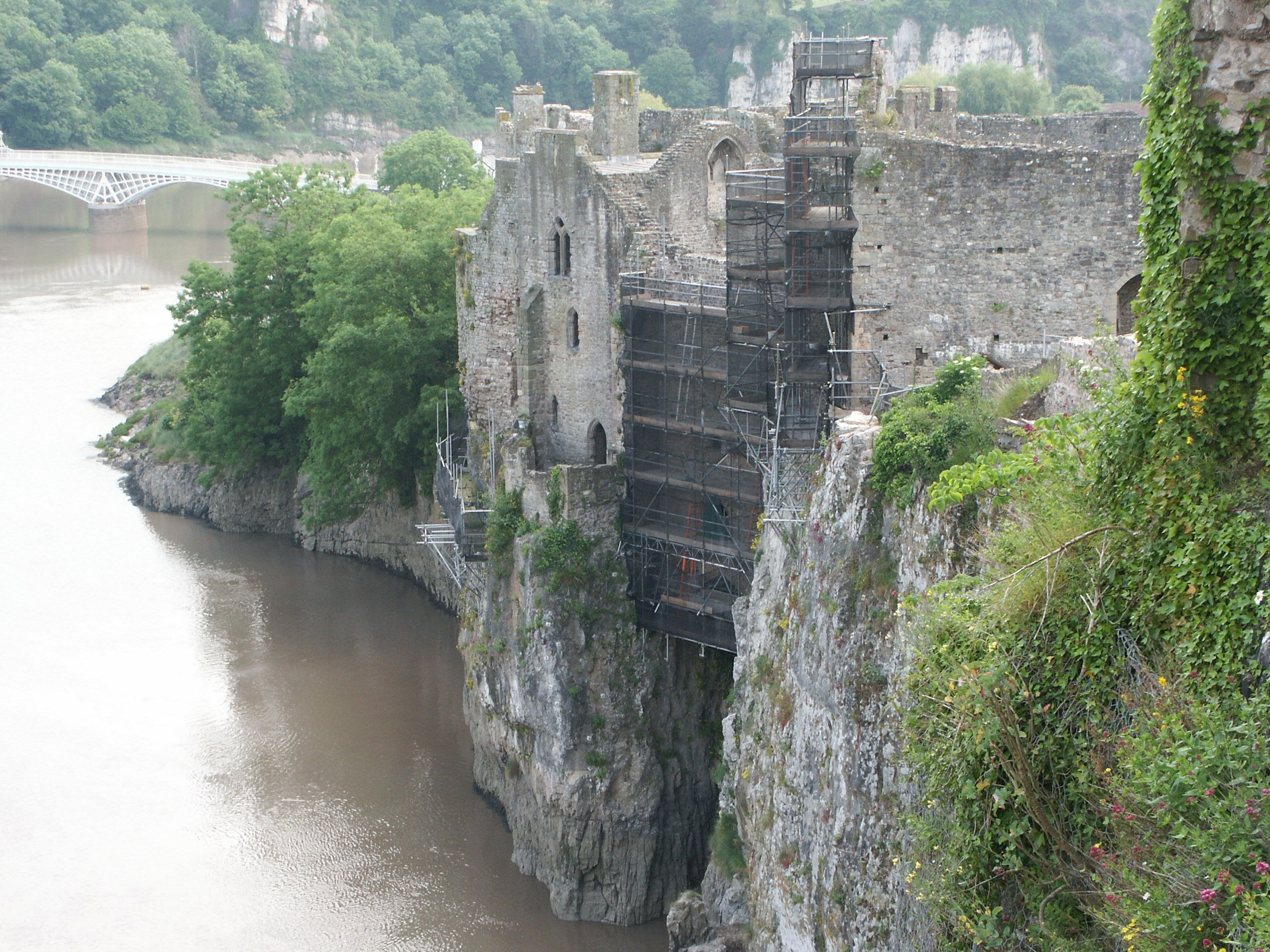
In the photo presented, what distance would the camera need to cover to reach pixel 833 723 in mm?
17766

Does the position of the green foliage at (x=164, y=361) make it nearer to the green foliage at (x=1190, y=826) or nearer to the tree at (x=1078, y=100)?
the tree at (x=1078, y=100)

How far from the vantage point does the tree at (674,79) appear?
90.5 m

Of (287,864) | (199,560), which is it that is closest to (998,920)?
(287,864)

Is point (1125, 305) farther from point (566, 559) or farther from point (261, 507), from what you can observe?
point (261, 507)

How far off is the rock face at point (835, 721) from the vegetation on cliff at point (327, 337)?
14012mm

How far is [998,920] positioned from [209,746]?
20.4 m

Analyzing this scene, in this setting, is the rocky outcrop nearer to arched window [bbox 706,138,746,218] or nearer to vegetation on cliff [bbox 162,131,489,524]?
arched window [bbox 706,138,746,218]

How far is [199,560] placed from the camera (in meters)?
40.8

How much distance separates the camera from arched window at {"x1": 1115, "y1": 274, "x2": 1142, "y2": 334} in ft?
69.0

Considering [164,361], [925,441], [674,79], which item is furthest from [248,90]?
[925,441]

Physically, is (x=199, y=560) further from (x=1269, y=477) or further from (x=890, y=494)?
(x=1269, y=477)

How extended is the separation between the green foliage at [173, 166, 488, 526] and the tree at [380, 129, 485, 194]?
655cm

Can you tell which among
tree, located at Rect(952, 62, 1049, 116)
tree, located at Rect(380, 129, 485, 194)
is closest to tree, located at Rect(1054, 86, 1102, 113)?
tree, located at Rect(952, 62, 1049, 116)

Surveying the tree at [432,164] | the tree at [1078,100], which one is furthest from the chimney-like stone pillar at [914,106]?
the tree at [1078,100]
